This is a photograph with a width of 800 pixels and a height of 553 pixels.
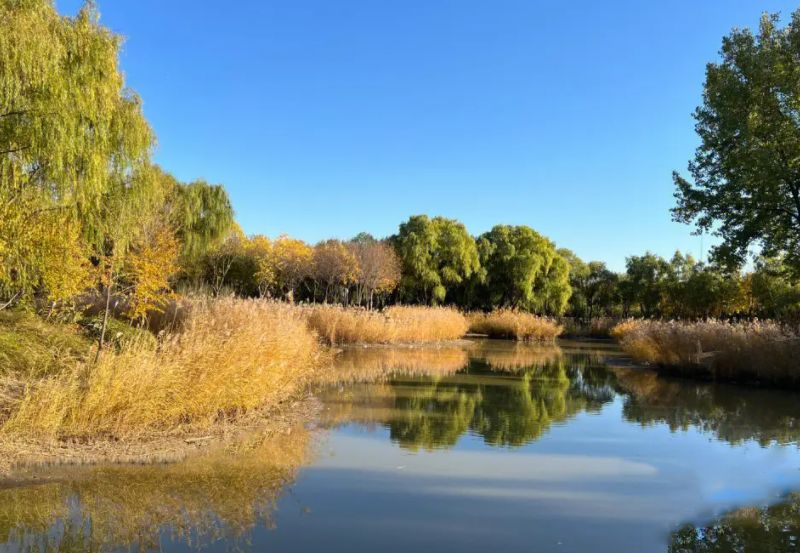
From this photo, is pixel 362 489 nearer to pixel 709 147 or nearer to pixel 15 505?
pixel 15 505

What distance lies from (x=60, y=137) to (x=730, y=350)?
16352 mm

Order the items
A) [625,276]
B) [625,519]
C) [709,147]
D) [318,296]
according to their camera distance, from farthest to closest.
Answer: [625,276]
[318,296]
[709,147]
[625,519]

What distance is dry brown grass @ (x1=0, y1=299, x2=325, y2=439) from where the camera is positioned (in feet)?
21.2

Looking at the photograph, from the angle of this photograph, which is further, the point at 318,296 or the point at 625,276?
the point at 625,276

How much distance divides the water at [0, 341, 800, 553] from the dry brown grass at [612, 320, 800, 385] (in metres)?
4.73

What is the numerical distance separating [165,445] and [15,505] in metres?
1.98

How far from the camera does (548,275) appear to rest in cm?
4844

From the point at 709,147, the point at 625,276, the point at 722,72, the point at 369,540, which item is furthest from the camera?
the point at 625,276

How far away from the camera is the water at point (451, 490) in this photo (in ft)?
15.6

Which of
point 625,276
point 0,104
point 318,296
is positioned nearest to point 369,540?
point 0,104

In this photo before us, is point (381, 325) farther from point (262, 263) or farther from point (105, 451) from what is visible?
point (105, 451)

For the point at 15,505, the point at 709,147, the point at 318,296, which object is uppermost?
the point at 709,147

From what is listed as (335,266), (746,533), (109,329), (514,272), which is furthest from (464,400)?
(514,272)

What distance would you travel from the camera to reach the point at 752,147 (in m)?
14.9
